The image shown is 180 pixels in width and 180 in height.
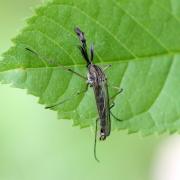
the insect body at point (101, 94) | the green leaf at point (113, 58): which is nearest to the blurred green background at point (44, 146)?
the insect body at point (101, 94)

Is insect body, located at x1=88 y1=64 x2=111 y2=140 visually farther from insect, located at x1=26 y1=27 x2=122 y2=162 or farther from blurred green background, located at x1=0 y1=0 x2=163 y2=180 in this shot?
blurred green background, located at x1=0 y1=0 x2=163 y2=180

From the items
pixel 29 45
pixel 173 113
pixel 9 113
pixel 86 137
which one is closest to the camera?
pixel 29 45

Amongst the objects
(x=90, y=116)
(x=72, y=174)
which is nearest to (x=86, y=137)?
(x=72, y=174)

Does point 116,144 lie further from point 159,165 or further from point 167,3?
point 167,3

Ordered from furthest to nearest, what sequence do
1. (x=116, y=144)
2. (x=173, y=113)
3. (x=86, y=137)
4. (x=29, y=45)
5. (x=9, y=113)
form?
(x=116, y=144) < (x=86, y=137) < (x=9, y=113) < (x=173, y=113) < (x=29, y=45)

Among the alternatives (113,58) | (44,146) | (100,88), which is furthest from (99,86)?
(44,146)

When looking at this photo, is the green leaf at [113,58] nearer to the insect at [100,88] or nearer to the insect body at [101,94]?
the insect at [100,88]

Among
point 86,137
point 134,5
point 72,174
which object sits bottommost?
point 72,174

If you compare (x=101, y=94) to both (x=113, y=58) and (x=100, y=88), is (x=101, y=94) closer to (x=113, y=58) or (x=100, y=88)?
(x=100, y=88)
